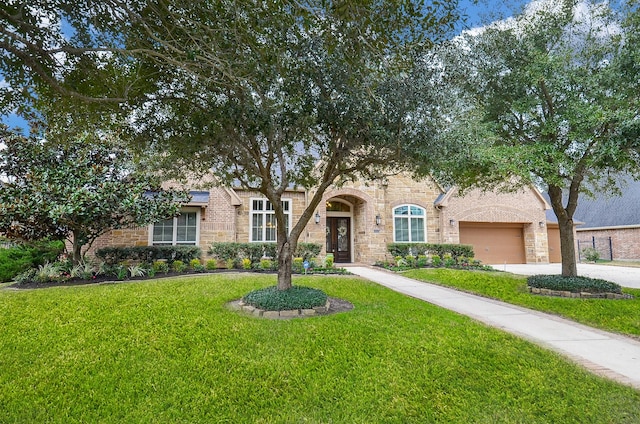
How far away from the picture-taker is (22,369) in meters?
4.26

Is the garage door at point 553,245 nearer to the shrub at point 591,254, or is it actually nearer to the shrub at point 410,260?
the shrub at point 591,254

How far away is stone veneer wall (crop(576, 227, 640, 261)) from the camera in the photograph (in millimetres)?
22500

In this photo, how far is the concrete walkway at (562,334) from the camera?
14.5ft

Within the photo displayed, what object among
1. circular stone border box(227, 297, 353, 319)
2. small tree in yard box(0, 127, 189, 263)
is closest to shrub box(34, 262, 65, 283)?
small tree in yard box(0, 127, 189, 263)

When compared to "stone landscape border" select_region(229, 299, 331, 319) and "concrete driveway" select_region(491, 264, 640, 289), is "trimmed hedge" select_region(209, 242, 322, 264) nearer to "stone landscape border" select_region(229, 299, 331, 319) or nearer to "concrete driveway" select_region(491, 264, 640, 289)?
"stone landscape border" select_region(229, 299, 331, 319)

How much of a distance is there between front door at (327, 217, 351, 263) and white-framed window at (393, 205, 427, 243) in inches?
94.3

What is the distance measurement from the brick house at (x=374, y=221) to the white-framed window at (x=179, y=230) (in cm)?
4

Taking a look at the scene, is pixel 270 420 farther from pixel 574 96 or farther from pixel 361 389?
pixel 574 96

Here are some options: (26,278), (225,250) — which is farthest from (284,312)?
(26,278)

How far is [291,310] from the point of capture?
21.0 feet

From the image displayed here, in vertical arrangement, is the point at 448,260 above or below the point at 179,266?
below

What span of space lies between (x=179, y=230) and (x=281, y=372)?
11649 mm

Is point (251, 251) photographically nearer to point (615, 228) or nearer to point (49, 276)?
point (49, 276)

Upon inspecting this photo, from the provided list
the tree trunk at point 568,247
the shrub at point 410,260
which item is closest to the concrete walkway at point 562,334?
the tree trunk at point 568,247
